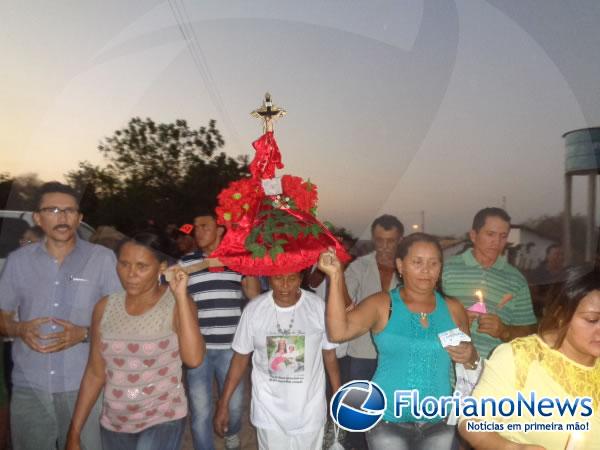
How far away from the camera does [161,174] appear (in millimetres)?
10664

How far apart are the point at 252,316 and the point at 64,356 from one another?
1.17 m

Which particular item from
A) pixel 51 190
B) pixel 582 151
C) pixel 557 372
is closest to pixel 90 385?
pixel 51 190

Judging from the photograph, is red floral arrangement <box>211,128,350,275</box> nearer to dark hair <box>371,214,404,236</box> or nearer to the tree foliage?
dark hair <box>371,214,404,236</box>

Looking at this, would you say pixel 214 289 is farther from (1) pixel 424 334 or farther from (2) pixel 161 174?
(2) pixel 161 174

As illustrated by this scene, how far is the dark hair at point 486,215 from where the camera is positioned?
11.9ft

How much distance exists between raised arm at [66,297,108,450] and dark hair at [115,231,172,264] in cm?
39

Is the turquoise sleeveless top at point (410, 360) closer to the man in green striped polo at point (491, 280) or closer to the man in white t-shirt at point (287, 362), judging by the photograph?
the man in white t-shirt at point (287, 362)

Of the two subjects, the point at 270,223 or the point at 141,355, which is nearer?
the point at 141,355

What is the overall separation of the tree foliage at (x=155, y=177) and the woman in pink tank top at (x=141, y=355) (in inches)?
266

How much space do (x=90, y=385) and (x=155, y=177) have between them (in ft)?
27.5

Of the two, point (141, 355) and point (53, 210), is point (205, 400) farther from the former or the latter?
point (53, 210)

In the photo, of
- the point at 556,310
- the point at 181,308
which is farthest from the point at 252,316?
the point at 556,310

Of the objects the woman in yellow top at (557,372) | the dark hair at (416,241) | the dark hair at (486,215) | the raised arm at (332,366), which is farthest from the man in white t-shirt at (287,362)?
the dark hair at (486,215)

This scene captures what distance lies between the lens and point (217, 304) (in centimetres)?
400
